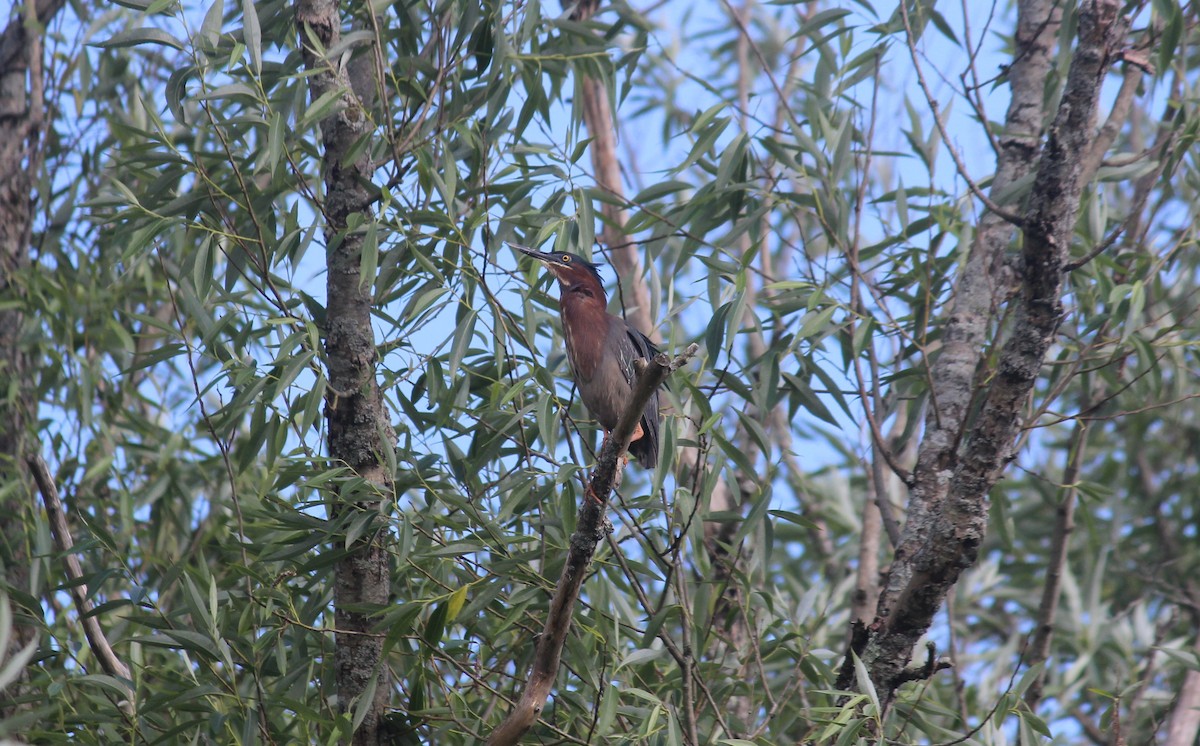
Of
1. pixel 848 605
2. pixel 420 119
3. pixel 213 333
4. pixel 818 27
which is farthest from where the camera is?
pixel 848 605

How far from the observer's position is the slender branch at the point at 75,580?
335 centimetres

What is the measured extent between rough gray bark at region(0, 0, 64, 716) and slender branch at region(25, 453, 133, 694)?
2.01 ft

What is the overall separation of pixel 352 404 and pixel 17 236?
254cm

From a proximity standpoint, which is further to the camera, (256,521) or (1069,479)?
(1069,479)

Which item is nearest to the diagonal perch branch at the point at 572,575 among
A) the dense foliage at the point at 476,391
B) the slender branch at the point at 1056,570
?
the dense foliage at the point at 476,391

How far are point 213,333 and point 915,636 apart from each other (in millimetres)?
2385

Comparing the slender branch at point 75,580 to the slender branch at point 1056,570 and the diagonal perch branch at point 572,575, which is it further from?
the slender branch at point 1056,570

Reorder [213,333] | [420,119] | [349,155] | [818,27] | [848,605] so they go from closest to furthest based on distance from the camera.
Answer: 1. [213,333]
2. [349,155]
3. [420,119]
4. [818,27]
5. [848,605]

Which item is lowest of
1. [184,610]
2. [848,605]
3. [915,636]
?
[184,610]

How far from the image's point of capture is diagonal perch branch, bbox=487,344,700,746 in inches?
118

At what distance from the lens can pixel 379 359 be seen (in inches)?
145

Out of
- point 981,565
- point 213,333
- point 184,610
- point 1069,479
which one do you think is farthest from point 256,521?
point 981,565

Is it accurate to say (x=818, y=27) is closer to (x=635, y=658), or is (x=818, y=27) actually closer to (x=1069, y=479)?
(x=1069, y=479)

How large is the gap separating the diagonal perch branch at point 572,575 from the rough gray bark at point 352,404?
57cm
